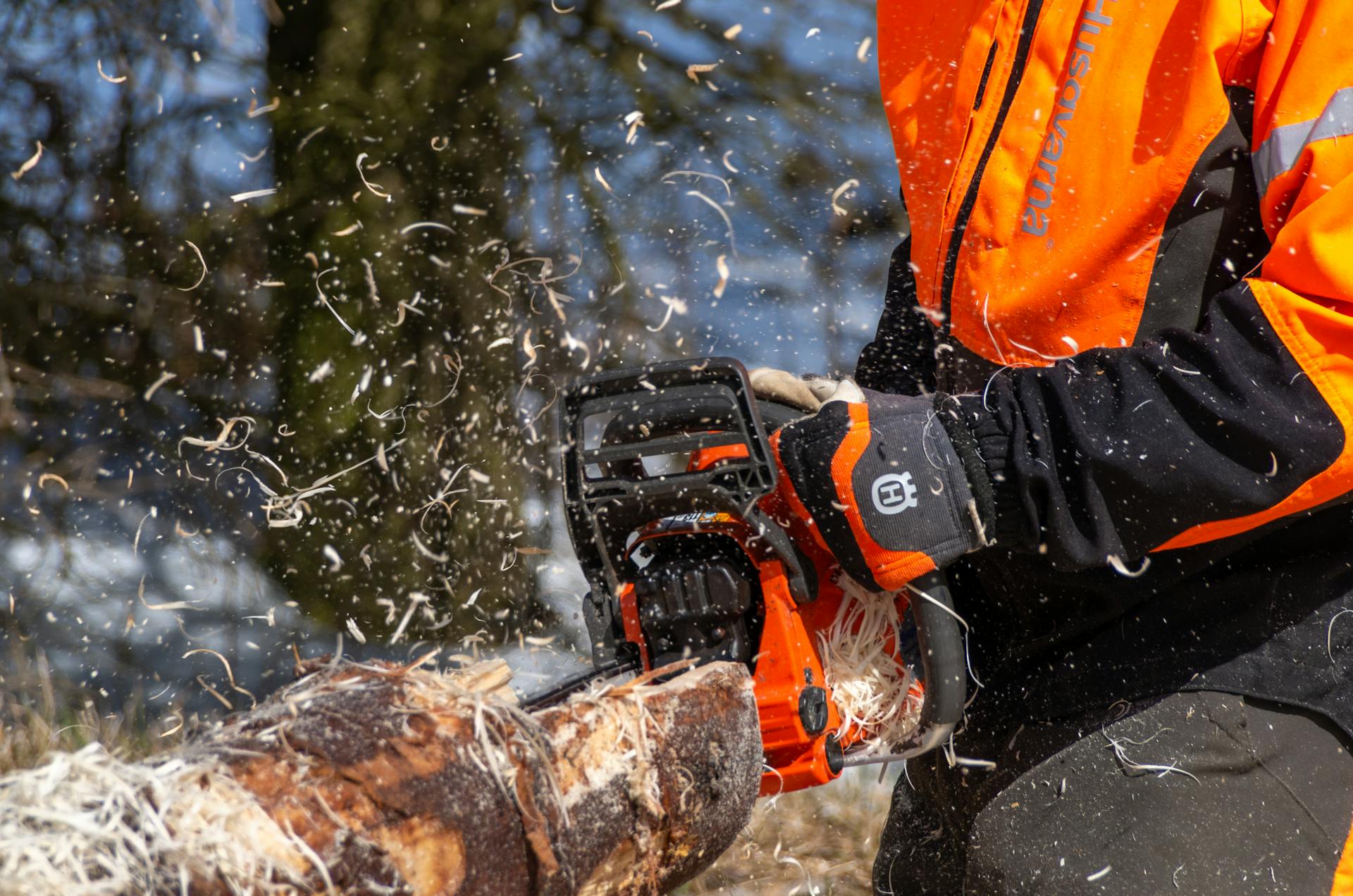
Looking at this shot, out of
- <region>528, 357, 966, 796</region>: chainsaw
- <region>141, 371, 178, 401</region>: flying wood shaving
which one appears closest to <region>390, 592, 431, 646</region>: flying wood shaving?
<region>141, 371, 178, 401</region>: flying wood shaving

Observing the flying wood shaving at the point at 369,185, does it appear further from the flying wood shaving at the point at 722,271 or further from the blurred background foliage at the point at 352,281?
the flying wood shaving at the point at 722,271

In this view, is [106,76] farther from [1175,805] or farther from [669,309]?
[1175,805]

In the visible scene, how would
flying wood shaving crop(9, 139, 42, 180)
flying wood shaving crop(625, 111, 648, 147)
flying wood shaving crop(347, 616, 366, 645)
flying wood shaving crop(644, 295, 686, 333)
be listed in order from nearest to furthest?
flying wood shaving crop(347, 616, 366, 645) < flying wood shaving crop(9, 139, 42, 180) < flying wood shaving crop(625, 111, 648, 147) < flying wood shaving crop(644, 295, 686, 333)

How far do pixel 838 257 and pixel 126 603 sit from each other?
324cm

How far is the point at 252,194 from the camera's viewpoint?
385cm

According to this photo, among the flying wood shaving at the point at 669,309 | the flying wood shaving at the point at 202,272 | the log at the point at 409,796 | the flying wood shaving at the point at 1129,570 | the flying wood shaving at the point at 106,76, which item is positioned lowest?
the flying wood shaving at the point at 669,309

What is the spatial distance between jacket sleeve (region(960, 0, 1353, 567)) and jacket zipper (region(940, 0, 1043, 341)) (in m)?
0.38

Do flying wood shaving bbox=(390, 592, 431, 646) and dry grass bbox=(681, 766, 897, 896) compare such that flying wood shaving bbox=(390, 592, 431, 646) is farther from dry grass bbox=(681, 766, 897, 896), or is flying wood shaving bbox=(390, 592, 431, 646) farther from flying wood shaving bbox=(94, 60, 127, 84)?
flying wood shaving bbox=(94, 60, 127, 84)

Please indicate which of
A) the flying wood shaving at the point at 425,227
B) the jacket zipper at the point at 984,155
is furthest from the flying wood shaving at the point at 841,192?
the jacket zipper at the point at 984,155

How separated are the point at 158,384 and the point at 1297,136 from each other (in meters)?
3.81

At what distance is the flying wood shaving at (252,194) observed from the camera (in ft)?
12.7

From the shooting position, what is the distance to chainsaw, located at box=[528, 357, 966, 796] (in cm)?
147

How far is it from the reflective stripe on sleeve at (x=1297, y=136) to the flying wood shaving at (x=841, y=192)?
3079mm

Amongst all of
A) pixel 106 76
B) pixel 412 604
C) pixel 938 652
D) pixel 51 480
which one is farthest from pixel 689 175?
pixel 938 652
